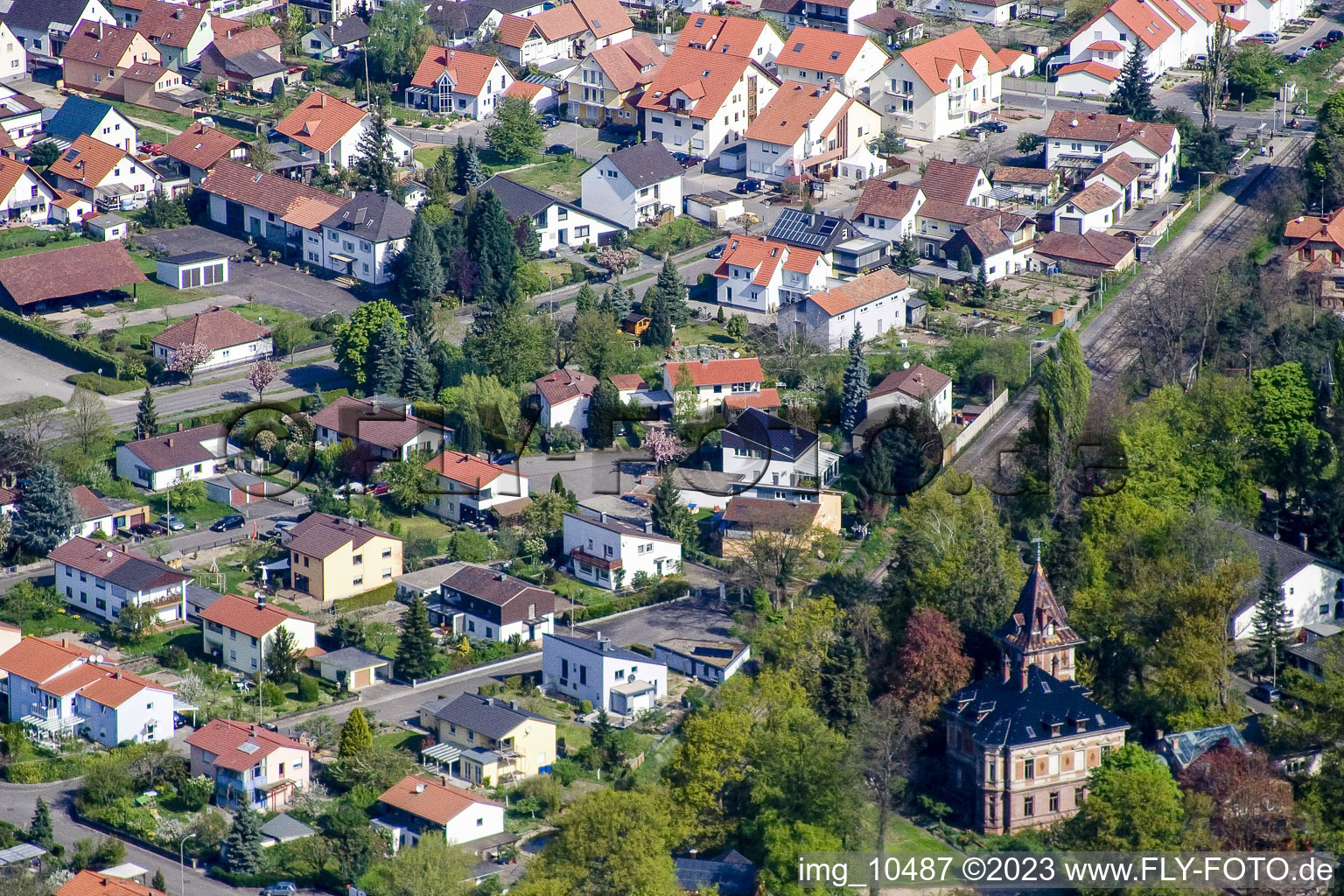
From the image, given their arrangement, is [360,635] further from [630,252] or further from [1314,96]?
[1314,96]

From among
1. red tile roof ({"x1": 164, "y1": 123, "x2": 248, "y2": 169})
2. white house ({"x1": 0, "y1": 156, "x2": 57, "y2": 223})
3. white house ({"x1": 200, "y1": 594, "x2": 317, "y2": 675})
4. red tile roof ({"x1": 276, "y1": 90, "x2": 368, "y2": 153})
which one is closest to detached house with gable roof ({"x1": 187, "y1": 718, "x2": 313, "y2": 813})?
white house ({"x1": 200, "y1": 594, "x2": 317, "y2": 675})

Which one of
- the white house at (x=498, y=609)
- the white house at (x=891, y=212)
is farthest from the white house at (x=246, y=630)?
the white house at (x=891, y=212)

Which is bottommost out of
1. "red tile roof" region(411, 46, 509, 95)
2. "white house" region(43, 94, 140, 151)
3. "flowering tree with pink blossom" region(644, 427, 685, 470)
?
"flowering tree with pink blossom" region(644, 427, 685, 470)

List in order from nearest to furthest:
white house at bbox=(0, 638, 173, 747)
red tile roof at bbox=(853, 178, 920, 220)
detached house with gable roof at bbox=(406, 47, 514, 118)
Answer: white house at bbox=(0, 638, 173, 747)
red tile roof at bbox=(853, 178, 920, 220)
detached house with gable roof at bbox=(406, 47, 514, 118)

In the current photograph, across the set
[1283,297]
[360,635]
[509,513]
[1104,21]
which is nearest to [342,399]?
[509,513]

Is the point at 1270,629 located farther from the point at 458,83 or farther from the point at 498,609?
the point at 458,83

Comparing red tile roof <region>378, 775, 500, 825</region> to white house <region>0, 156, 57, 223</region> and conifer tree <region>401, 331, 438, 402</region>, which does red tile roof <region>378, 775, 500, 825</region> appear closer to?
conifer tree <region>401, 331, 438, 402</region>
